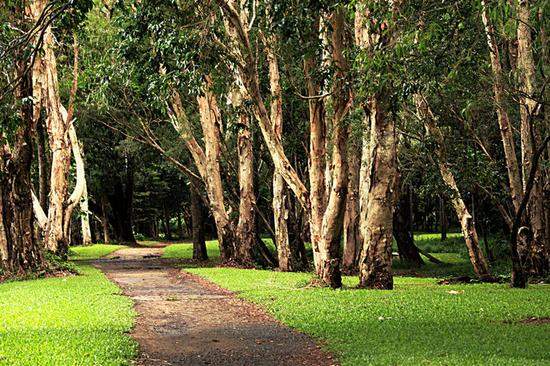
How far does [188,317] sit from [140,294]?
4.54 metres

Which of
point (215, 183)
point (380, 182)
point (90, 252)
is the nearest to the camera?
point (380, 182)

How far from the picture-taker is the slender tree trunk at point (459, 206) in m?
21.2

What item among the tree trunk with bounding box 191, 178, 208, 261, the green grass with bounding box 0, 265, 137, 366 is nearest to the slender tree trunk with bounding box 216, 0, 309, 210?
the green grass with bounding box 0, 265, 137, 366

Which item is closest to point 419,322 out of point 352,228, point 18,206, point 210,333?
point 210,333

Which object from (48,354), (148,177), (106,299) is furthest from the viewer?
(148,177)

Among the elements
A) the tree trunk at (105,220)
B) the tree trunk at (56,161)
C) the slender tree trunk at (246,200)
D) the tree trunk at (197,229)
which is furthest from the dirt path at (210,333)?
the tree trunk at (105,220)

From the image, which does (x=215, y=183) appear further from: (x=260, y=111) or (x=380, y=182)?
(x=380, y=182)

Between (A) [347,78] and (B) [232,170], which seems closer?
(A) [347,78]

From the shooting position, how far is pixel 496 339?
10031mm

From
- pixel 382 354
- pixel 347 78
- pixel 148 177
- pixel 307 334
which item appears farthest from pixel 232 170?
pixel 148 177

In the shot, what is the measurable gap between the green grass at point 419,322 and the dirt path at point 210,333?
17.3 inches

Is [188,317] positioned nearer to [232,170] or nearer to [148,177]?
[232,170]

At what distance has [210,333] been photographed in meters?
11.6

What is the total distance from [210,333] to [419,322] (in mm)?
3484
